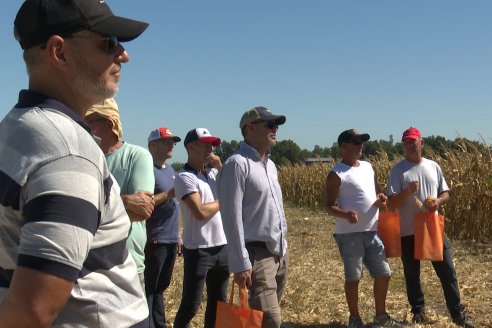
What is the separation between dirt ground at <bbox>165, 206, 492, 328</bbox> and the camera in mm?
6391

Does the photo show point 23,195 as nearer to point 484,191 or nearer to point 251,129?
point 251,129

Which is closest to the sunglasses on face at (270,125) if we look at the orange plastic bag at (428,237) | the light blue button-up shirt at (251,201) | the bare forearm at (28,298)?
the light blue button-up shirt at (251,201)

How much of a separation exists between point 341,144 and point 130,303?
4.50 m

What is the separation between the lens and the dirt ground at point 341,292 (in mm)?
6391

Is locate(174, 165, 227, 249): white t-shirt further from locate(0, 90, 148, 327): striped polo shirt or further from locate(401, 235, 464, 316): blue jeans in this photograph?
locate(0, 90, 148, 327): striped polo shirt

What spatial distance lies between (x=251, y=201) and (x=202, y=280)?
1044 mm

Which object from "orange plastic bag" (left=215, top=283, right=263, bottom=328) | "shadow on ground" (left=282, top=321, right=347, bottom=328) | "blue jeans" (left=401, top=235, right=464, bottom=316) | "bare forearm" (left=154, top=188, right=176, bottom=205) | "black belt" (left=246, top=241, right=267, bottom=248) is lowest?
"shadow on ground" (left=282, top=321, right=347, bottom=328)

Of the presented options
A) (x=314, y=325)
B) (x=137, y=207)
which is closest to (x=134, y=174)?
(x=137, y=207)

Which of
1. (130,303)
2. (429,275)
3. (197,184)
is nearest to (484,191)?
(429,275)

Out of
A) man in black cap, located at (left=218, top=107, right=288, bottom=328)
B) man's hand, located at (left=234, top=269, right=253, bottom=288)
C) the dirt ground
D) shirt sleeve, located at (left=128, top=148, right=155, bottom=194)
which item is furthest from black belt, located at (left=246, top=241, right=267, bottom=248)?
the dirt ground

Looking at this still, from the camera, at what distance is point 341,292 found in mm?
7691

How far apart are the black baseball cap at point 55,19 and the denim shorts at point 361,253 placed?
14.8ft

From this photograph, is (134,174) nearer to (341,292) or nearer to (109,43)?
(109,43)

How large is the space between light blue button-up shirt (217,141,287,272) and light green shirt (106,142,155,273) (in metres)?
0.73
